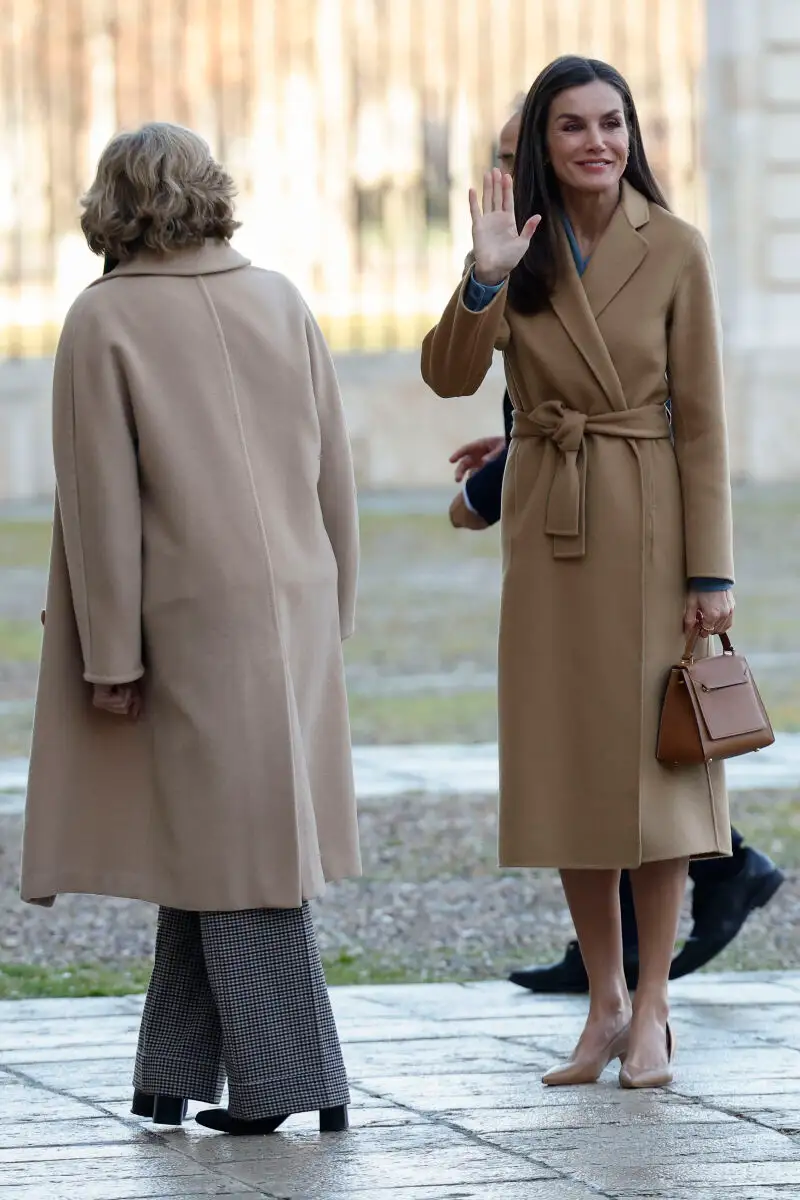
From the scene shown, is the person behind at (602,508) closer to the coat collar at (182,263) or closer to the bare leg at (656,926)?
the bare leg at (656,926)

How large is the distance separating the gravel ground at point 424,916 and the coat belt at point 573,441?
4.95 ft

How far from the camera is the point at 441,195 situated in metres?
22.1

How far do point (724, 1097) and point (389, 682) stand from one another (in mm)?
6978

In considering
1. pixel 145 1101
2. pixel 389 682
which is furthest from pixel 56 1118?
pixel 389 682

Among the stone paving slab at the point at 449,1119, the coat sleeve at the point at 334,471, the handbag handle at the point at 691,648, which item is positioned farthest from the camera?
the handbag handle at the point at 691,648

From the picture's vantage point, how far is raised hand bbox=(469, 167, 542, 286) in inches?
168

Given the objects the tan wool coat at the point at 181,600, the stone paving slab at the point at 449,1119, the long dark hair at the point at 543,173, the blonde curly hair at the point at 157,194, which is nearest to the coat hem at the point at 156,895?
the tan wool coat at the point at 181,600

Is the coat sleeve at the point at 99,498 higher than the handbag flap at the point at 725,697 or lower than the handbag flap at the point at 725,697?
higher

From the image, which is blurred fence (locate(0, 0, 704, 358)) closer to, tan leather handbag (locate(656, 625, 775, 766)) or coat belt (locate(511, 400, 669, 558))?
coat belt (locate(511, 400, 669, 558))

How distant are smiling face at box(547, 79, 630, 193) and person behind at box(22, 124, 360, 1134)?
726 millimetres

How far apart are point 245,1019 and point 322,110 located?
1908cm

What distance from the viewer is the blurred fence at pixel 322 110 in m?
22.0

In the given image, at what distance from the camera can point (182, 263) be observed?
4.03m

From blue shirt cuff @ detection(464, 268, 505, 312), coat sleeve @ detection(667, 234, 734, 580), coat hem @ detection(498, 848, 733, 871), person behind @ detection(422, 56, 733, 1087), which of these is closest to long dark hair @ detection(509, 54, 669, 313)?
person behind @ detection(422, 56, 733, 1087)
